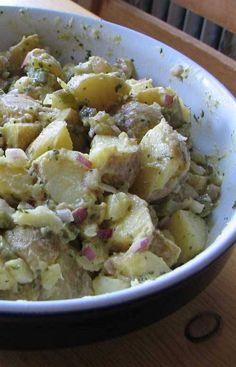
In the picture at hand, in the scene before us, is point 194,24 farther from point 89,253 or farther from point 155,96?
point 89,253

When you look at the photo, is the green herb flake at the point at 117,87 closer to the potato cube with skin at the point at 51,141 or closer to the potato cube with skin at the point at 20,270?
the potato cube with skin at the point at 51,141

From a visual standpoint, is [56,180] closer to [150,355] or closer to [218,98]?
[150,355]

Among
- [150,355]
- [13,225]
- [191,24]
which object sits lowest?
[191,24]

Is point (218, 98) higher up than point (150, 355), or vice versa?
point (218, 98)

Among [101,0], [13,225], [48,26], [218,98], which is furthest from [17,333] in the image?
[101,0]

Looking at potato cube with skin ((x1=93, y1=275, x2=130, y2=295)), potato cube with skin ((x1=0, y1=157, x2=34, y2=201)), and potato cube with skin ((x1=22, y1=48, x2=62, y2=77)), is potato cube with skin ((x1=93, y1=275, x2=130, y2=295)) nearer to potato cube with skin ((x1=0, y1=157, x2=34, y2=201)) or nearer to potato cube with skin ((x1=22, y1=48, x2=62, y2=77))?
potato cube with skin ((x1=0, y1=157, x2=34, y2=201))

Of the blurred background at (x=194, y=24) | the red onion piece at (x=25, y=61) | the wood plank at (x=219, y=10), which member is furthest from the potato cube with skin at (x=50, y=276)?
the blurred background at (x=194, y=24)

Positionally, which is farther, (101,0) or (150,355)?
(101,0)

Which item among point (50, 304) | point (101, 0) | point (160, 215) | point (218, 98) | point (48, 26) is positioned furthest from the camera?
point (101, 0)

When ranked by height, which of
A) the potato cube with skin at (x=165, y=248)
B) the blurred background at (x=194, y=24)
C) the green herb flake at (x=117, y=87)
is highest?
the green herb flake at (x=117, y=87)
